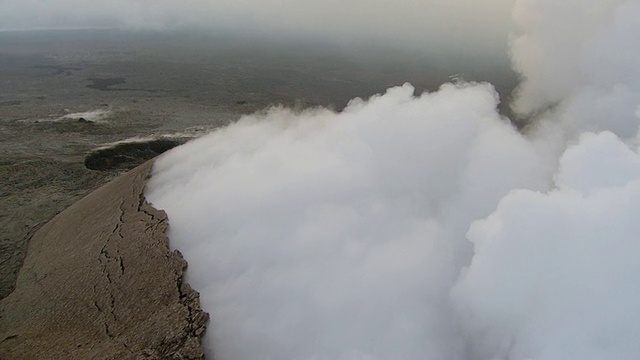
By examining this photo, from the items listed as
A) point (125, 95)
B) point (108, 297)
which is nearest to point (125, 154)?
point (108, 297)

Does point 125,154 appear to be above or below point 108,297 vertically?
below

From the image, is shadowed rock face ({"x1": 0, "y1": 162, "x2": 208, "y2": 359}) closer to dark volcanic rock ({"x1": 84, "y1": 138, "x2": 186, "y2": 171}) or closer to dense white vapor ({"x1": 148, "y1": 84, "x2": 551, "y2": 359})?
dense white vapor ({"x1": 148, "y1": 84, "x2": 551, "y2": 359})

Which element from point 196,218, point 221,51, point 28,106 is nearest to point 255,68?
point 221,51

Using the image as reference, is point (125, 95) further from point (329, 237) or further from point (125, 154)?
point (329, 237)

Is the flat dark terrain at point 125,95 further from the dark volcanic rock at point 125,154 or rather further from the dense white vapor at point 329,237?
the dense white vapor at point 329,237

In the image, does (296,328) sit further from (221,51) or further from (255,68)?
(221,51)
